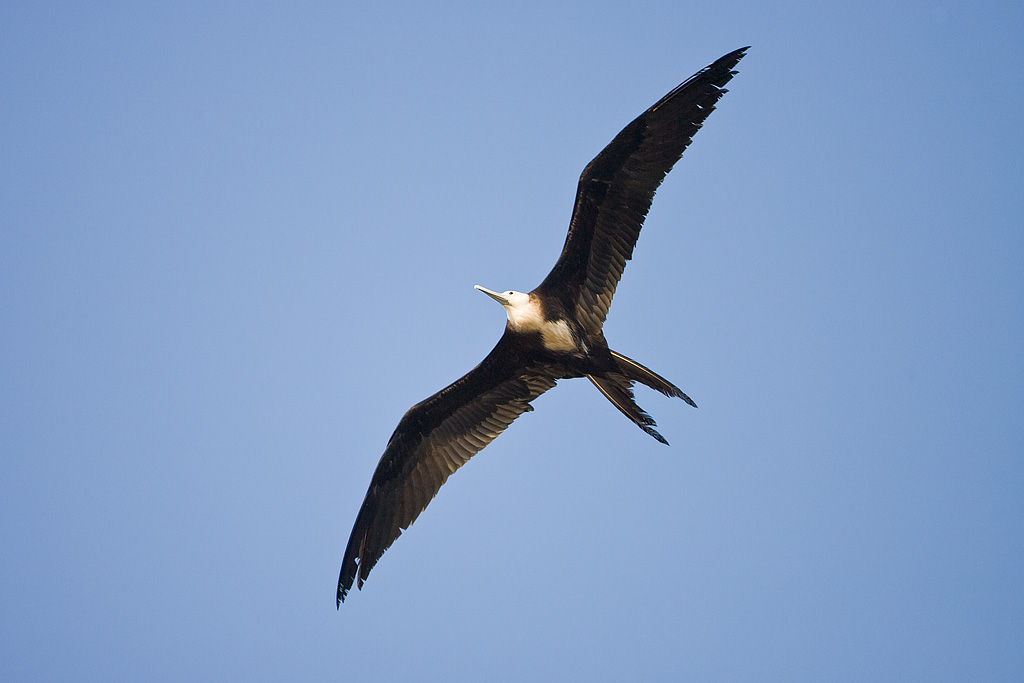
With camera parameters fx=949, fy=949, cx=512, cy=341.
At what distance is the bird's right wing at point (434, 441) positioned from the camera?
29.1ft

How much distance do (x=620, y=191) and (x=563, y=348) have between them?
146 cm

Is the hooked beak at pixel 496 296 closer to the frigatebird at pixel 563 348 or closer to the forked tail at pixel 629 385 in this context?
the frigatebird at pixel 563 348

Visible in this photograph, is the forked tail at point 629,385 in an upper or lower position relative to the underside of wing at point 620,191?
lower

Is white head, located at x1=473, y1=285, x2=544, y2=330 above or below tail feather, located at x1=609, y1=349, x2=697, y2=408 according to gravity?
above

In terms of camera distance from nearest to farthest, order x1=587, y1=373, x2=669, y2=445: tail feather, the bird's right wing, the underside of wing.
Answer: the underside of wing → x1=587, y1=373, x2=669, y2=445: tail feather → the bird's right wing

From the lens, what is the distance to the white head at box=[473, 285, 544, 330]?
8.40 meters

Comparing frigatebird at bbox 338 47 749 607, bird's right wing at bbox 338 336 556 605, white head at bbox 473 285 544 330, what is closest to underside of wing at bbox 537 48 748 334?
frigatebird at bbox 338 47 749 607

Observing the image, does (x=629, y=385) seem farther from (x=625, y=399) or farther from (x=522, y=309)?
(x=522, y=309)

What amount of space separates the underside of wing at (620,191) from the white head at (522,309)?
20cm

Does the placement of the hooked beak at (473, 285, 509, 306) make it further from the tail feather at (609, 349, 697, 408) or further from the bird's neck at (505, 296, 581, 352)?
the tail feather at (609, 349, 697, 408)

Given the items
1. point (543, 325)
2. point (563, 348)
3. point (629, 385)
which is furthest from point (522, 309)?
point (629, 385)

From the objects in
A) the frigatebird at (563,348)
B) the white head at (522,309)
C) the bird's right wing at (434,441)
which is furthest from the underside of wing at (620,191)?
the bird's right wing at (434,441)

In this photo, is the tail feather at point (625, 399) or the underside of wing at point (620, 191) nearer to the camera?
the underside of wing at point (620, 191)

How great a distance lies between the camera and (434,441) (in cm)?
914
